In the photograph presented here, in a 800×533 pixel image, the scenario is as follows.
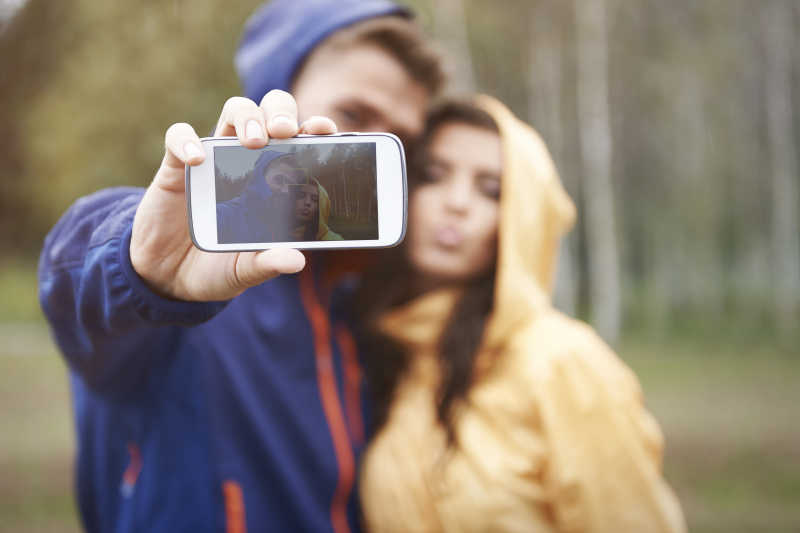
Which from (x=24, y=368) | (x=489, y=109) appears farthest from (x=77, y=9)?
(x=24, y=368)

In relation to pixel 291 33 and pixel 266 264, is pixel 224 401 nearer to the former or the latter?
pixel 266 264

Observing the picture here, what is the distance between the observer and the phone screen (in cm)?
109

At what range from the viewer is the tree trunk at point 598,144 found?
11.9 metres

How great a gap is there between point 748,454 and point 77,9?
737 centimetres

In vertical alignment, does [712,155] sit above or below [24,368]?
above

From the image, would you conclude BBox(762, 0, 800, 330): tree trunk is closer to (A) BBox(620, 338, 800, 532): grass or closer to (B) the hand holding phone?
(A) BBox(620, 338, 800, 532): grass

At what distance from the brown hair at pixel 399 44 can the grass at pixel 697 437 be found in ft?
15.3

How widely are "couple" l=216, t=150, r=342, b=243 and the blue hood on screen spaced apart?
96cm

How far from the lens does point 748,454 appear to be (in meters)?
6.63

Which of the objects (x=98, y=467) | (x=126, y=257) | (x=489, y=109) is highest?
(x=489, y=109)

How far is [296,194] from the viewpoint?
111 cm

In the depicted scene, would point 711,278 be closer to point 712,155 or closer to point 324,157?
point 712,155

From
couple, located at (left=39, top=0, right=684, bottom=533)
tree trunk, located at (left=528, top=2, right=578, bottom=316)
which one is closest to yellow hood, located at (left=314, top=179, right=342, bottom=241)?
couple, located at (left=39, top=0, right=684, bottom=533)

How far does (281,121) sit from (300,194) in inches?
5.8
